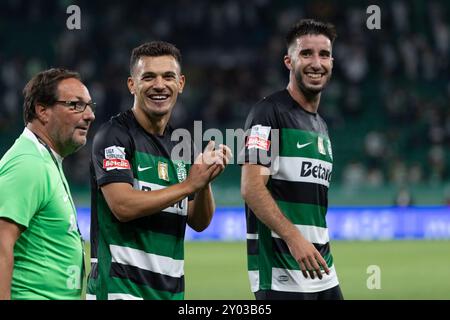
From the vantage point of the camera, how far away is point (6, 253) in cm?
361

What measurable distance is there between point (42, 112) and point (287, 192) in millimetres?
1646

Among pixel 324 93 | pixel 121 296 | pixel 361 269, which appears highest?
pixel 324 93

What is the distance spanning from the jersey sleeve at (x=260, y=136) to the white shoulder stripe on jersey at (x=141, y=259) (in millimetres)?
862

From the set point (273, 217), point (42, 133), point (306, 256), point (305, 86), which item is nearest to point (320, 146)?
point (305, 86)

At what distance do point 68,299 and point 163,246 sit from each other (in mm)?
729

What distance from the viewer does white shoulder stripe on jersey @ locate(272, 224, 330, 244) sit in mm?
5047

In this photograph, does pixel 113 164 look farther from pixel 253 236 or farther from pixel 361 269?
pixel 361 269

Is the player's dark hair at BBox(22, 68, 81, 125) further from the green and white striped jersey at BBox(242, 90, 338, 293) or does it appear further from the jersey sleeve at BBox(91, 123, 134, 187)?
the green and white striped jersey at BBox(242, 90, 338, 293)

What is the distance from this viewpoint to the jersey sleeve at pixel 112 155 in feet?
14.5

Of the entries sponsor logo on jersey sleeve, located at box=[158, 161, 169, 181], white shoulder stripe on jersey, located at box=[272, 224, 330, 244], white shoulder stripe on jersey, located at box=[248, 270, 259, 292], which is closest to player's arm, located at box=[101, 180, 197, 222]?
sponsor logo on jersey sleeve, located at box=[158, 161, 169, 181]

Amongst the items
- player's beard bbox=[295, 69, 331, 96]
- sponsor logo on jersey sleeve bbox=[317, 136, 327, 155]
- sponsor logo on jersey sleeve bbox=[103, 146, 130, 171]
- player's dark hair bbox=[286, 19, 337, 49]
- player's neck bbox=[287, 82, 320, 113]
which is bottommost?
sponsor logo on jersey sleeve bbox=[103, 146, 130, 171]

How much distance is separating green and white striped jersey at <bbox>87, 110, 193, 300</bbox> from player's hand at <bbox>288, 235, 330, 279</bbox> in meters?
0.64

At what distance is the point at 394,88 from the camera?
22.2m
